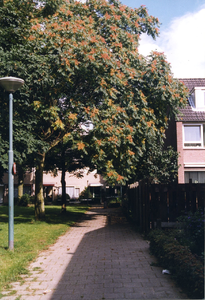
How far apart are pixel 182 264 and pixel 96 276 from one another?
1.68 metres

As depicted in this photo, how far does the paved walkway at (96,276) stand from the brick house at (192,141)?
45.8ft

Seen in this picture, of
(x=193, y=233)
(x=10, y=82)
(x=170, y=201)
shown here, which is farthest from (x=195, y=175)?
(x=10, y=82)

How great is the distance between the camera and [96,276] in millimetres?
6211

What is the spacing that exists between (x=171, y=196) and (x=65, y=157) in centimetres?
1086

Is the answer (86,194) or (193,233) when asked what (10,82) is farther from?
(86,194)

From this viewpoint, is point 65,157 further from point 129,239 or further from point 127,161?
point 129,239

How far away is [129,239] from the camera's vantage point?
1080cm

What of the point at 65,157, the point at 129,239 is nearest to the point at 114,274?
the point at 129,239

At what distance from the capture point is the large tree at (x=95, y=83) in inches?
521

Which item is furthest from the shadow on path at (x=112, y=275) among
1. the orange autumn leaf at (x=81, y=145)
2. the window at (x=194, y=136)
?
the window at (x=194, y=136)

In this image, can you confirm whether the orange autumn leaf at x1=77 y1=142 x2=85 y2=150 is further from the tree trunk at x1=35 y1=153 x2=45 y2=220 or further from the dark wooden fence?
the tree trunk at x1=35 y1=153 x2=45 y2=220

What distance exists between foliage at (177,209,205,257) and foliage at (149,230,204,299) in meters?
0.32

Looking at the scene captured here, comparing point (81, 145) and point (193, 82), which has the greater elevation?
point (193, 82)

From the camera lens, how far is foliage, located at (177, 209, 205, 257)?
6.71 meters
